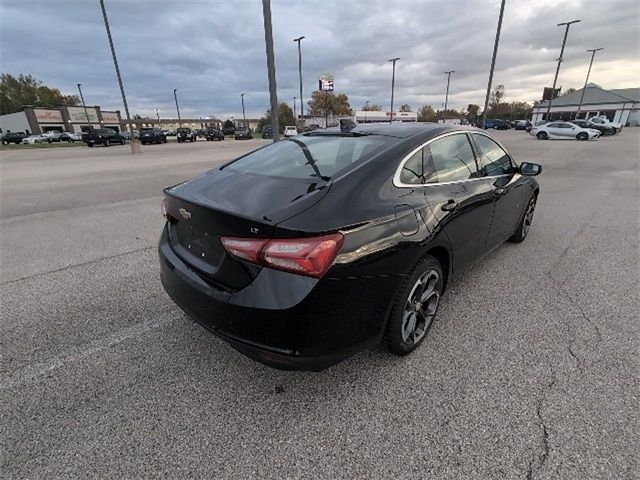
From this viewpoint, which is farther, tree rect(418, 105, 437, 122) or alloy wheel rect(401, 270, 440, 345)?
tree rect(418, 105, 437, 122)

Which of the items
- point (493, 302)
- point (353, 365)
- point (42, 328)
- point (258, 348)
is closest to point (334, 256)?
point (258, 348)

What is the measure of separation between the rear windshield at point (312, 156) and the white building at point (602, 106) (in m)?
81.2

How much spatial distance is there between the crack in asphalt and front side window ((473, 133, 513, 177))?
1906 mm

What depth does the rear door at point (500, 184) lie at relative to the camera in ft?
11.4

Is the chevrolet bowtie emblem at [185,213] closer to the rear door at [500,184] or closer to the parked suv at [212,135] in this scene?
→ the rear door at [500,184]

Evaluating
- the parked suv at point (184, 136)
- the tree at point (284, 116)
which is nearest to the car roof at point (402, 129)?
the parked suv at point (184, 136)

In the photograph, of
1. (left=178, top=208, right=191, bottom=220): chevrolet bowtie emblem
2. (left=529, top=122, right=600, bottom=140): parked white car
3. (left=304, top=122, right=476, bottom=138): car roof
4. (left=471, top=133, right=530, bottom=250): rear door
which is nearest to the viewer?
(left=178, top=208, right=191, bottom=220): chevrolet bowtie emblem

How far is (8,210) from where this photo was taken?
7.35 meters

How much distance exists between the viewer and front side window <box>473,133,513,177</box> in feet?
11.5

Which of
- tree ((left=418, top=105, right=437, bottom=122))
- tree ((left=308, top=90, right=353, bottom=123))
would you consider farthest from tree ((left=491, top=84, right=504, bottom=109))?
tree ((left=308, top=90, right=353, bottom=123))

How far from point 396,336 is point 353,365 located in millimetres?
375

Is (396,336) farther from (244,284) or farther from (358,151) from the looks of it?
(358,151)

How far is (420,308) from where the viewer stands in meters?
2.61

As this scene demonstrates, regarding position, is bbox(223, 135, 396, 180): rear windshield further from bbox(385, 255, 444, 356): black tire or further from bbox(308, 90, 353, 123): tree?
bbox(308, 90, 353, 123): tree
